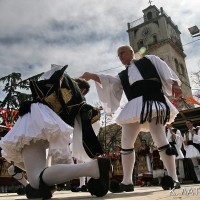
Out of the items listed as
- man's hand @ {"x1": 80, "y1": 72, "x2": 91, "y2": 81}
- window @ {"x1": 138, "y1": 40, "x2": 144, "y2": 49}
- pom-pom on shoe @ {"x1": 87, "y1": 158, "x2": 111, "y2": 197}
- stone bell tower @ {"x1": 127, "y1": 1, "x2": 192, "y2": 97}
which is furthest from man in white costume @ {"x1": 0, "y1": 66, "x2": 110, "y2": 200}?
window @ {"x1": 138, "y1": 40, "x2": 144, "y2": 49}

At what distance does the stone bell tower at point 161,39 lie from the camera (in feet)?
129

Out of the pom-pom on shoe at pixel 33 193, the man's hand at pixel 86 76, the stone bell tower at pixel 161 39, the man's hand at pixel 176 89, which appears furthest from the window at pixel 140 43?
the pom-pom on shoe at pixel 33 193

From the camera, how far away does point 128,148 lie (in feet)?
12.9

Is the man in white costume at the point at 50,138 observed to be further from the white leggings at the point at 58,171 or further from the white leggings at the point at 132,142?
the white leggings at the point at 132,142

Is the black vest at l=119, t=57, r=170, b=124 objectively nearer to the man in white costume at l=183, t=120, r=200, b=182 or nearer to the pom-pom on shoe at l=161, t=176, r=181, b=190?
the pom-pom on shoe at l=161, t=176, r=181, b=190

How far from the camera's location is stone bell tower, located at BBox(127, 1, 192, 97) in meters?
39.2

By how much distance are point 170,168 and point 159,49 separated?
124 ft

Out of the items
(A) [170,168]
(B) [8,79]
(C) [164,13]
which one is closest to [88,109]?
(A) [170,168]

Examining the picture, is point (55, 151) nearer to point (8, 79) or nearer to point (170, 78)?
point (170, 78)

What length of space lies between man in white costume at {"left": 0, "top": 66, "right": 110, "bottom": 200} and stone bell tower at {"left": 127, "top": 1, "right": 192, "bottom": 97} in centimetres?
3528

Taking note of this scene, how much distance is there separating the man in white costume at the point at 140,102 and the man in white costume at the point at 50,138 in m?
0.86

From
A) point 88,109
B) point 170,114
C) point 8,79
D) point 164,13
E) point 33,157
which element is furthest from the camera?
point 164,13

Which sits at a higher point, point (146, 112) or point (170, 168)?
point (146, 112)

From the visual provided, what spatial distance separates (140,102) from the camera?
12.4ft
